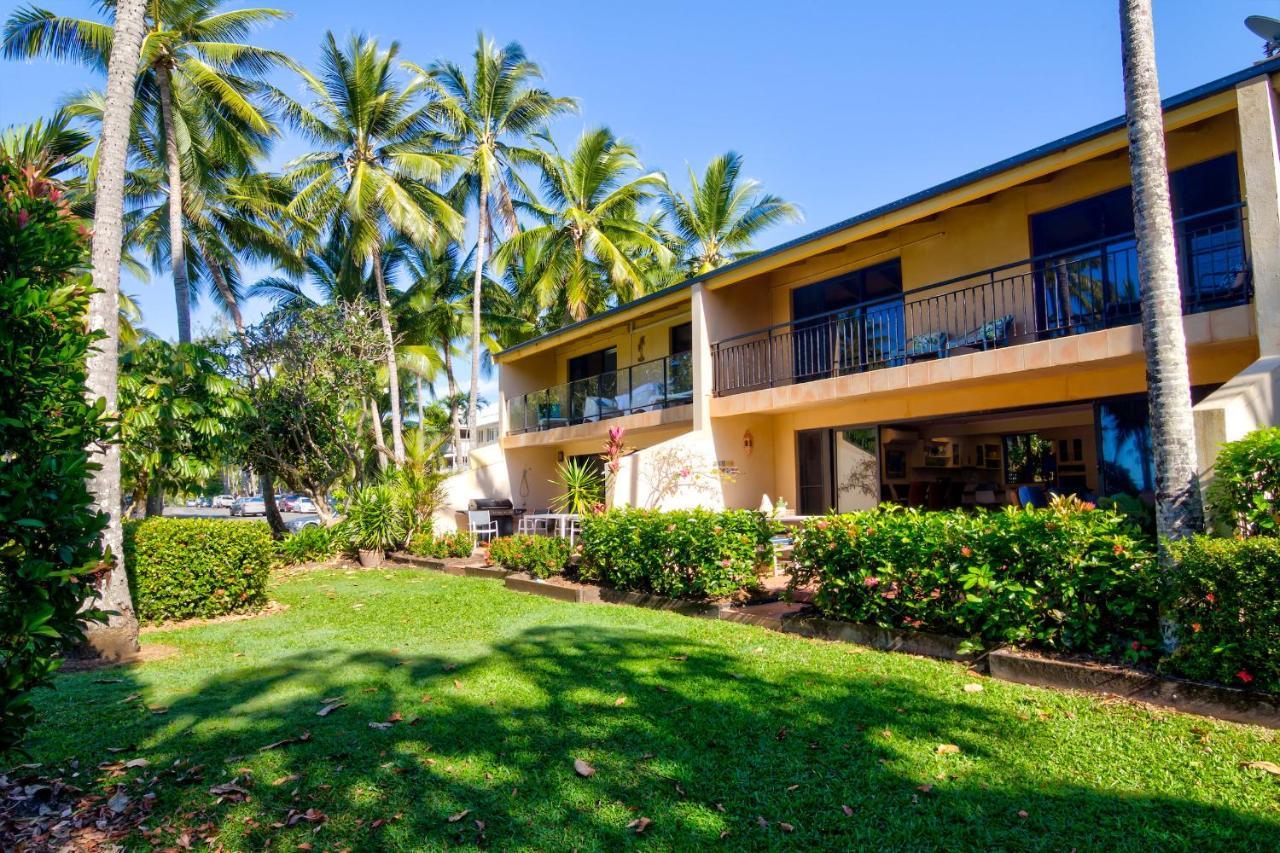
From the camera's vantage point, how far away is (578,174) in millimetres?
24797

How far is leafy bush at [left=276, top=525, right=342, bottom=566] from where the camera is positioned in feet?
49.4

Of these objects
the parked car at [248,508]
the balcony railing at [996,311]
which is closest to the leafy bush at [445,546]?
the balcony railing at [996,311]

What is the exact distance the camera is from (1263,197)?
23.9 ft

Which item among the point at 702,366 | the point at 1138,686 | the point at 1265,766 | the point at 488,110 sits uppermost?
the point at 488,110

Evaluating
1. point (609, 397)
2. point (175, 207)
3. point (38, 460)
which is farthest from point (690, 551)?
point (175, 207)

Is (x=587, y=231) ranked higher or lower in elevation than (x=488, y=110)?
lower

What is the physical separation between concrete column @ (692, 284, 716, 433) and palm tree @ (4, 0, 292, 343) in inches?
441

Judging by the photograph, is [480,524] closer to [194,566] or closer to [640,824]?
[194,566]

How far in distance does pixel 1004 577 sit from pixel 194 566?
892cm

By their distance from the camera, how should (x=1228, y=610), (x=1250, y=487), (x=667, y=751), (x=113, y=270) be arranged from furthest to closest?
1. (x=113, y=270)
2. (x=1250, y=487)
3. (x=1228, y=610)
4. (x=667, y=751)

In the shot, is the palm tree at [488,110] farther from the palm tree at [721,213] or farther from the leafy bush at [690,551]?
the leafy bush at [690,551]

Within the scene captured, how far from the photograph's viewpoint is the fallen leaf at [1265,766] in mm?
3742

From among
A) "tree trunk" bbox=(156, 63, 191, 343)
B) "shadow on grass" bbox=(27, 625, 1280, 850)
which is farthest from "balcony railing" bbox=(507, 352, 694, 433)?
"shadow on grass" bbox=(27, 625, 1280, 850)

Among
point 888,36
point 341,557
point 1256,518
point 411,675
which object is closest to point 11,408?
point 411,675
